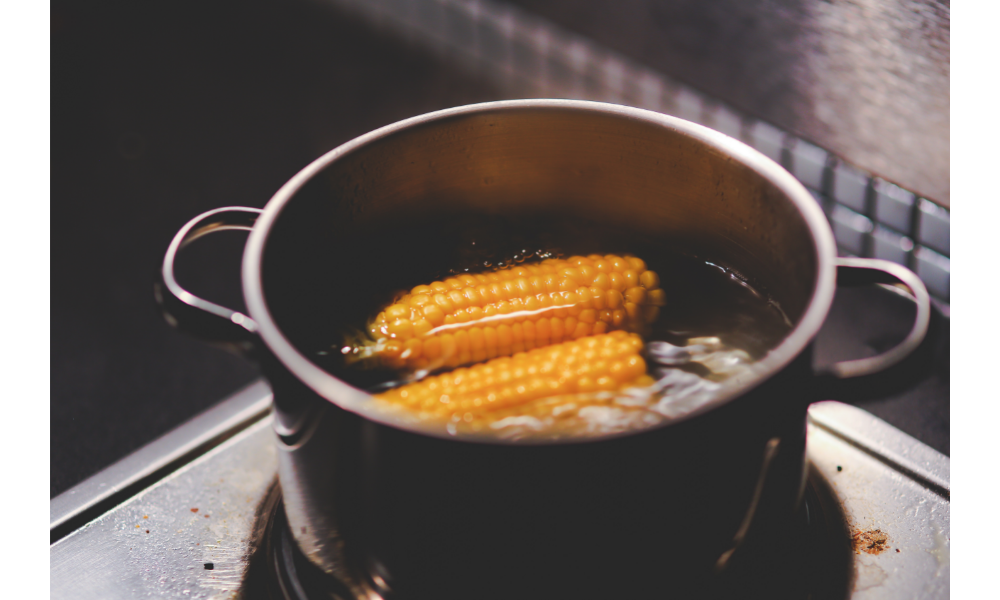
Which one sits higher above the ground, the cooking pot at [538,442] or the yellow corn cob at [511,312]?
the cooking pot at [538,442]

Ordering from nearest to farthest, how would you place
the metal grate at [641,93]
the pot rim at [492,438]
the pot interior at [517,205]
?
1. the pot rim at [492,438]
2. the pot interior at [517,205]
3. the metal grate at [641,93]

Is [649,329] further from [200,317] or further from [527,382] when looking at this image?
[200,317]

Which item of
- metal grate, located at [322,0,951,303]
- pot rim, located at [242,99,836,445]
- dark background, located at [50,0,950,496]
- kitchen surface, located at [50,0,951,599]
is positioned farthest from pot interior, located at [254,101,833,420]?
metal grate, located at [322,0,951,303]

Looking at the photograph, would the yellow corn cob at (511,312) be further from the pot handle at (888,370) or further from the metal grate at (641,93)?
the metal grate at (641,93)

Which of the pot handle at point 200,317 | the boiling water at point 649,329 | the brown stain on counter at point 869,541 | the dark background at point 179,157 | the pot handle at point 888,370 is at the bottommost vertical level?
the dark background at point 179,157

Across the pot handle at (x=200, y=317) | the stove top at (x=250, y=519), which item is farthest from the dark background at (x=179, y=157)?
the pot handle at (x=200, y=317)

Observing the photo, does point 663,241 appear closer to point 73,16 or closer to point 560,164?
point 560,164

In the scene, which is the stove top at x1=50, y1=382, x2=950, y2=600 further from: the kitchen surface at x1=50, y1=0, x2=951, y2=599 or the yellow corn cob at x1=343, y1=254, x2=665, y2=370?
the yellow corn cob at x1=343, y1=254, x2=665, y2=370

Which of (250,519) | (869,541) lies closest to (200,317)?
(250,519)
